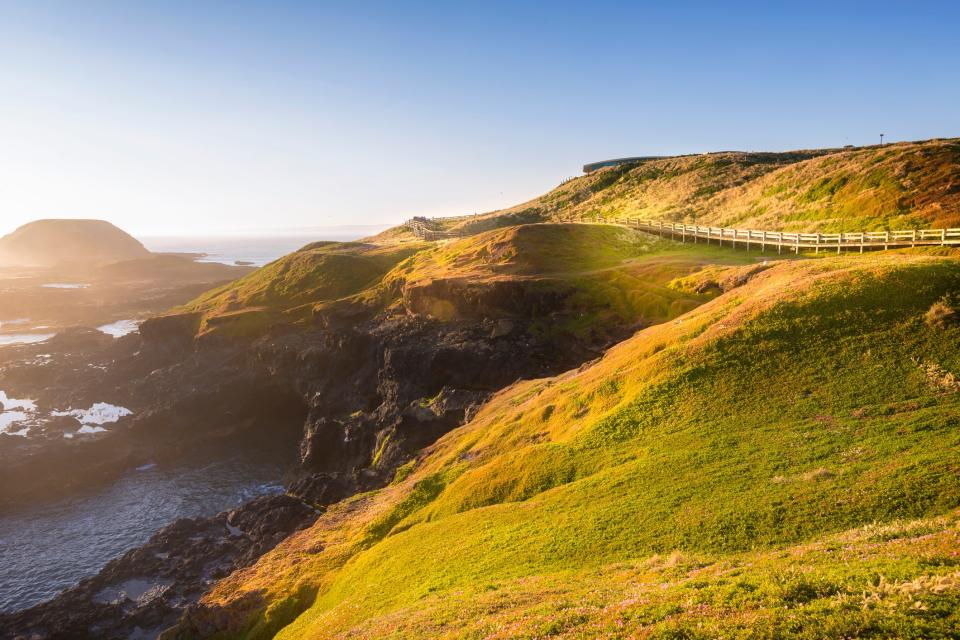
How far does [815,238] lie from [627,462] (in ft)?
143

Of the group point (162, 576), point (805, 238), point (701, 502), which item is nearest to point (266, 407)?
point (162, 576)

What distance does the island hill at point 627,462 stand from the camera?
1445 cm

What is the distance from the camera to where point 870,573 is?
1191 centimetres

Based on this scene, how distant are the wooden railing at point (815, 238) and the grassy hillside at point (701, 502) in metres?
A: 12.9

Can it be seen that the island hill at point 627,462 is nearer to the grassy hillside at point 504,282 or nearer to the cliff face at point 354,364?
the cliff face at point 354,364

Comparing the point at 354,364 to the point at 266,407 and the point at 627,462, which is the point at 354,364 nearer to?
the point at 266,407

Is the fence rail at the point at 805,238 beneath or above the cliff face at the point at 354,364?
above

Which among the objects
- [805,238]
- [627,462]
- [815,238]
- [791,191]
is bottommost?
[627,462]

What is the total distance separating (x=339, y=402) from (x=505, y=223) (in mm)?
67775

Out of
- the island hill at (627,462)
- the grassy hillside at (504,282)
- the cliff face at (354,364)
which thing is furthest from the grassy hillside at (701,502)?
the grassy hillside at (504,282)

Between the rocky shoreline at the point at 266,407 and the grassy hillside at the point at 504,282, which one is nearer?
the rocky shoreline at the point at 266,407

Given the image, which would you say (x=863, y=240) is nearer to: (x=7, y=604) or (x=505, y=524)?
(x=505, y=524)

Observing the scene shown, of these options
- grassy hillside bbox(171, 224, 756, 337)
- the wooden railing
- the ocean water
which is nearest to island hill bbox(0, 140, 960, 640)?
grassy hillside bbox(171, 224, 756, 337)

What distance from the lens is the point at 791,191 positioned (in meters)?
87.4
